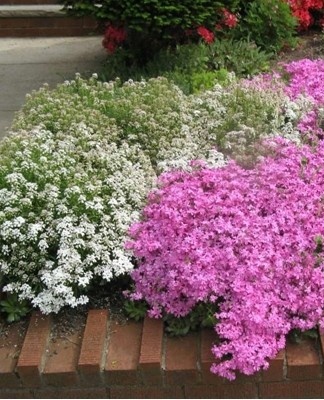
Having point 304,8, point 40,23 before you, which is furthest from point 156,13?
point 40,23

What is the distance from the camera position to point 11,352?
9.20ft

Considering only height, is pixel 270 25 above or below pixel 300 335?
above

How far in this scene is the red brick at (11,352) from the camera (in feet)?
8.99

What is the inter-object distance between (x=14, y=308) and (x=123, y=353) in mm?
569

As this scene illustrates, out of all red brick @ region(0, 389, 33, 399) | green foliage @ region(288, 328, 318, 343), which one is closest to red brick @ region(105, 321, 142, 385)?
red brick @ region(0, 389, 33, 399)

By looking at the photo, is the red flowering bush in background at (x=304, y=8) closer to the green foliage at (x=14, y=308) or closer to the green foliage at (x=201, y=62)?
the green foliage at (x=201, y=62)

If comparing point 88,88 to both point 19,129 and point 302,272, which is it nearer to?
point 19,129

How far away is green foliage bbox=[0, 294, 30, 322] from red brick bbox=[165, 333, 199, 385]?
2.28ft

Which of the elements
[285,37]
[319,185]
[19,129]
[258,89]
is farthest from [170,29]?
[319,185]

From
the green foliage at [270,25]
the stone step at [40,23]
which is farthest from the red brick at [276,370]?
the stone step at [40,23]

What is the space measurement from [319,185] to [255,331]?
0.96 m

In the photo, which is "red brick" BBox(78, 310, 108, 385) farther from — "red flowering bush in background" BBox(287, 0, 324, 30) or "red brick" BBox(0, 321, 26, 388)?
"red flowering bush in background" BBox(287, 0, 324, 30)

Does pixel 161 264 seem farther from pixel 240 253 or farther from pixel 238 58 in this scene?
pixel 238 58

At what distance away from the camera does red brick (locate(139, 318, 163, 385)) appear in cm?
267
